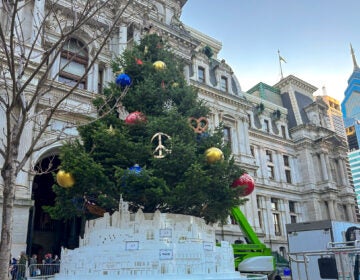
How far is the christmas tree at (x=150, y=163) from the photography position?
1091 centimetres

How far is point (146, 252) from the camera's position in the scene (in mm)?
9461

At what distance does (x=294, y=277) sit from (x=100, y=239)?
9.84 meters

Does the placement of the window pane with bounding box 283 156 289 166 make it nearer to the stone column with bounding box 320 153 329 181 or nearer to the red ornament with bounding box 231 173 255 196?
the stone column with bounding box 320 153 329 181

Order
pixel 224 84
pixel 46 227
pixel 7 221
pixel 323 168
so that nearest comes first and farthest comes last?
pixel 7 221 < pixel 46 227 < pixel 224 84 < pixel 323 168

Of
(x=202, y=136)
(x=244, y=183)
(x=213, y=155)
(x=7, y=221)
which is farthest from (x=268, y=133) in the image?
(x=7, y=221)

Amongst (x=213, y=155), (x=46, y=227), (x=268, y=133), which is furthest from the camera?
(x=268, y=133)

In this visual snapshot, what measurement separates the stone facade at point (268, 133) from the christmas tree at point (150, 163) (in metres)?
10.0

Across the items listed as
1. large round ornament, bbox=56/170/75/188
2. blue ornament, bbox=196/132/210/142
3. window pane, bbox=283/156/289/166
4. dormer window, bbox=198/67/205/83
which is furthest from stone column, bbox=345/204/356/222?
large round ornament, bbox=56/170/75/188

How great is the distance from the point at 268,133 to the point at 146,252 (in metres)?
35.8

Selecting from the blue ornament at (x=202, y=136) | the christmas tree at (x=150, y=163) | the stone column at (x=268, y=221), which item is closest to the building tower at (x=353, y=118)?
the stone column at (x=268, y=221)

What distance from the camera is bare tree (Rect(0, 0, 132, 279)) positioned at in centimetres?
732

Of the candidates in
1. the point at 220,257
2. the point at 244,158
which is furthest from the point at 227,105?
the point at 220,257

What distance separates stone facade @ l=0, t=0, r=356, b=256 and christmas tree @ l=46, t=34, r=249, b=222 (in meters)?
10.0

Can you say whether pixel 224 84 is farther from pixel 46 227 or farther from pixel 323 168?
pixel 46 227
